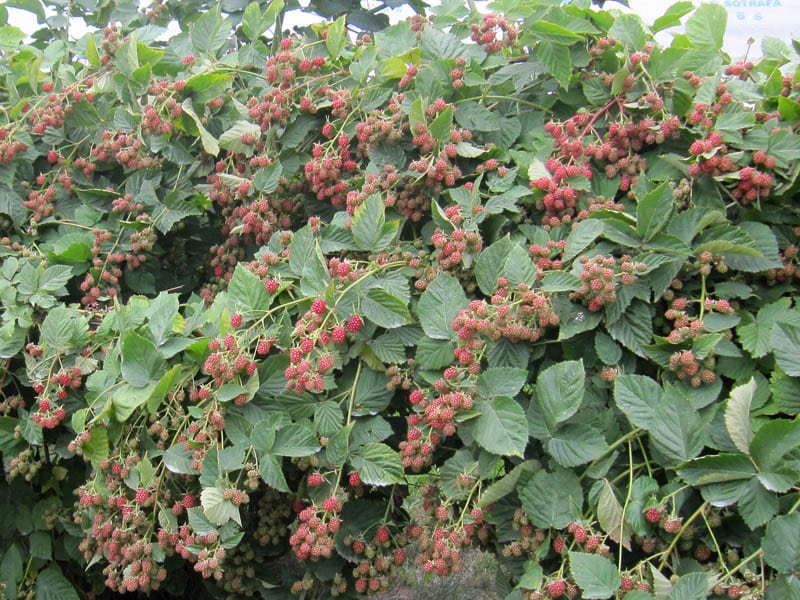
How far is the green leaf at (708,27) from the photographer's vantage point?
193 centimetres

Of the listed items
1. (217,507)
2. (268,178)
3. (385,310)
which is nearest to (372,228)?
(385,310)

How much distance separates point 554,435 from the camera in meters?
1.47

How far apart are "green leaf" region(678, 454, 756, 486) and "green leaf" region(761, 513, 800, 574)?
90mm

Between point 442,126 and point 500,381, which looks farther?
point 442,126

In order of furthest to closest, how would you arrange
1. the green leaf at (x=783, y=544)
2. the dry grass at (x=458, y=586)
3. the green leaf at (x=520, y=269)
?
the dry grass at (x=458, y=586)
the green leaf at (x=520, y=269)
the green leaf at (x=783, y=544)

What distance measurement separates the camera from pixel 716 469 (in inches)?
52.2

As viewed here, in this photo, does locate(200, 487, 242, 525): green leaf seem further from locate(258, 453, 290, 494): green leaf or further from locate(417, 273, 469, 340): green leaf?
locate(417, 273, 469, 340): green leaf

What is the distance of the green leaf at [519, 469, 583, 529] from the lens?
1423 millimetres

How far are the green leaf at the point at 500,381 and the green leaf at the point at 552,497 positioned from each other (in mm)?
157

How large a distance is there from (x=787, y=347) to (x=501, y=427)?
1.66 ft

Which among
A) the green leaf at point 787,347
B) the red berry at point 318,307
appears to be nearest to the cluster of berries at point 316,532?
the red berry at point 318,307

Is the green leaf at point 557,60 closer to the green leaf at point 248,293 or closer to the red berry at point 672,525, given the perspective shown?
the green leaf at point 248,293

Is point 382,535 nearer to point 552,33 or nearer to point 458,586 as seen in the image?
point 552,33

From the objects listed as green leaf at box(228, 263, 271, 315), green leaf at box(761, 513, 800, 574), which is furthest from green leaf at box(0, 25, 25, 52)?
green leaf at box(761, 513, 800, 574)
